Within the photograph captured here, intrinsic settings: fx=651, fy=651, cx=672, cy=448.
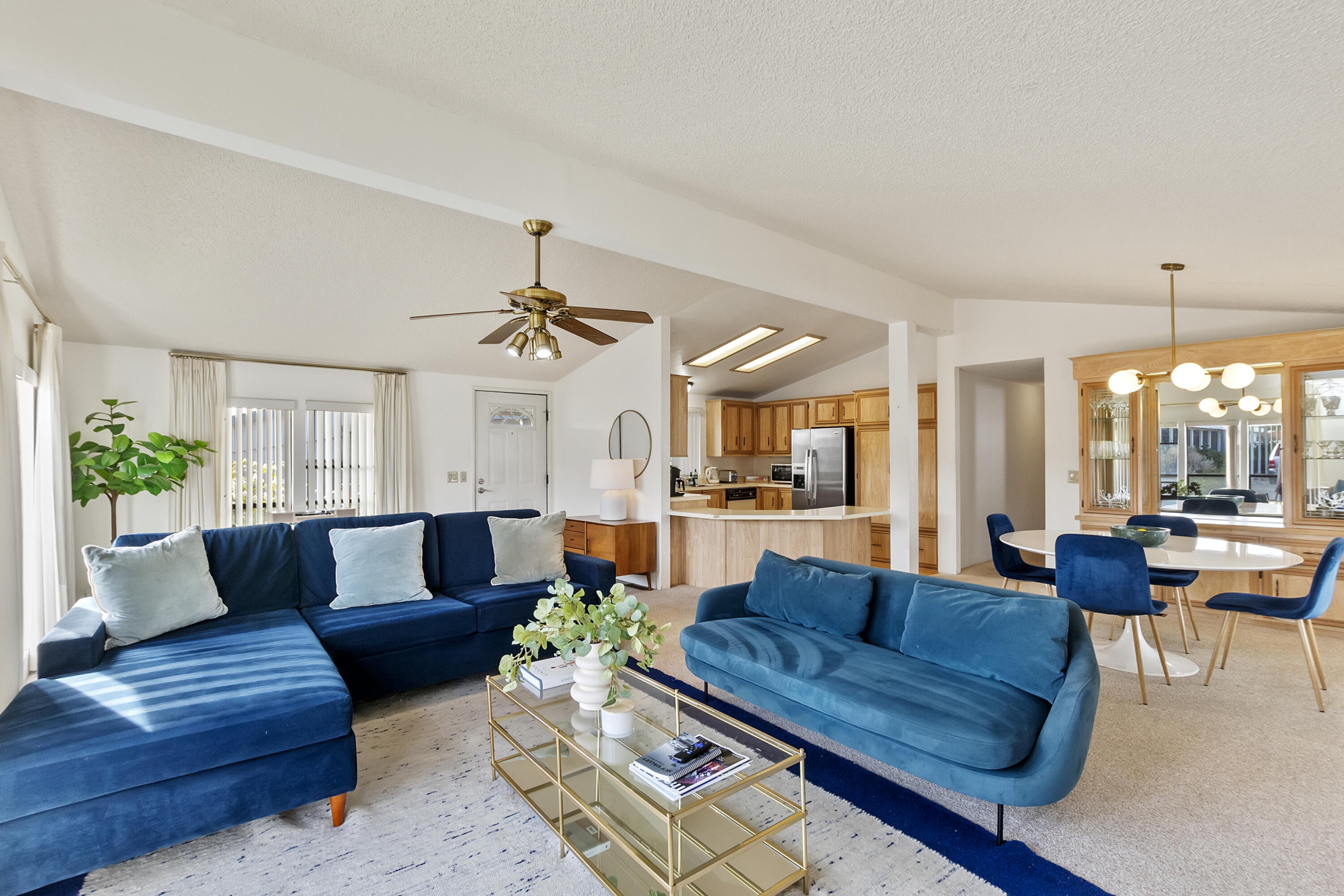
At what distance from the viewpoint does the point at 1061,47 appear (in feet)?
6.03

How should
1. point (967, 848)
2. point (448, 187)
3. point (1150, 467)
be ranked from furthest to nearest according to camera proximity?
point (1150, 467), point (448, 187), point (967, 848)

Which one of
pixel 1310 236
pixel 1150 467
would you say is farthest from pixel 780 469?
pixel 1310 236

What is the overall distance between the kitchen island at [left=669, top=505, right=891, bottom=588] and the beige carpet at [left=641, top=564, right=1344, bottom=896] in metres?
2.22

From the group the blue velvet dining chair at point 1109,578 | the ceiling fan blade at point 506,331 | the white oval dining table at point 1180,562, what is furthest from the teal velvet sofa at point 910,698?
the ceiling fan blade at point 506,331

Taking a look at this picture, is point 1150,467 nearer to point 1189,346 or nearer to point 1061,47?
point 1189,346

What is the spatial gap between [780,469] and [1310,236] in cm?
586

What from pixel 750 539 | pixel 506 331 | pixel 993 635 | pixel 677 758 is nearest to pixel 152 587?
pixel 506 331

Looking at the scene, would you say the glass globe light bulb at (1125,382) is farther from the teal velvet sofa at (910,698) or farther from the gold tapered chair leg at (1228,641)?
the teal velvet sofa at (910,698)

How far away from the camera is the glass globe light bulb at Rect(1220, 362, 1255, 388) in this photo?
13.3ft

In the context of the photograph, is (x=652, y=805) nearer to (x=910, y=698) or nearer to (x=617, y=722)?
(x=617, y=722)

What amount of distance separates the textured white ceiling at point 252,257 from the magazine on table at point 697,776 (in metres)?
3.32

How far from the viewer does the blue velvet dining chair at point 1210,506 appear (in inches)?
195

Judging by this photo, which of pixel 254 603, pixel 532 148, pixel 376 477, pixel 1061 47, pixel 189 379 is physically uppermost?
pixel 532 148

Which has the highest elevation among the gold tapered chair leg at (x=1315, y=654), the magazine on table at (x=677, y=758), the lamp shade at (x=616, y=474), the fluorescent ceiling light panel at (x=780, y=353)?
the fluorescent ceiling light panel at (x=780, y=353)
